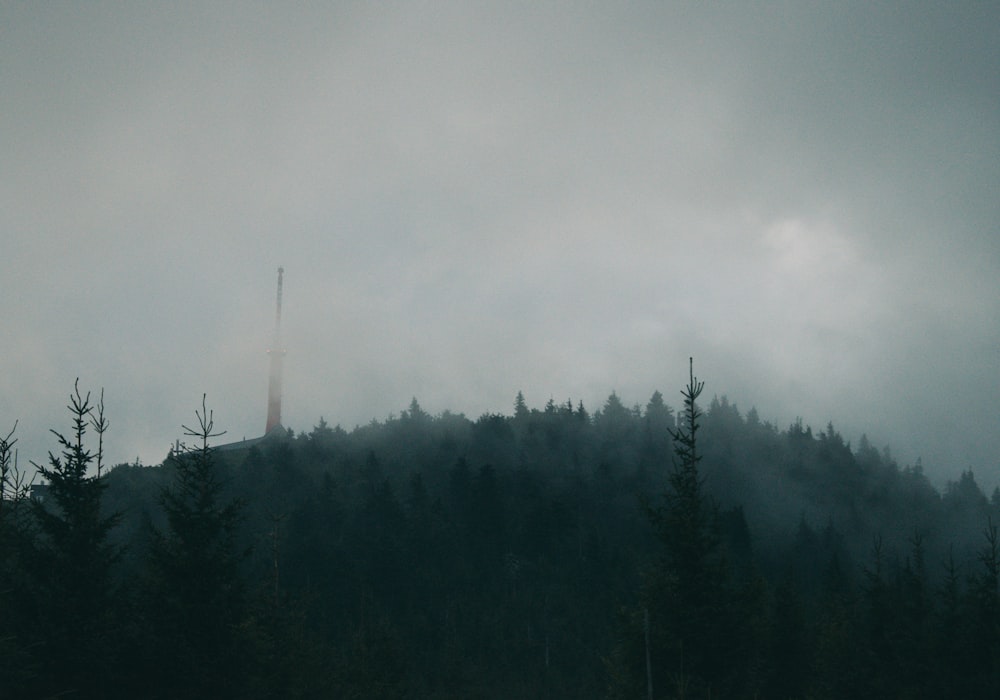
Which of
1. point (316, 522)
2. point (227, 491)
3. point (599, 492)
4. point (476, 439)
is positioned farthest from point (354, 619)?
point (476, 439)

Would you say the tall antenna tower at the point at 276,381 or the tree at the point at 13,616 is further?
the tall antenna tower at the point at 276,381

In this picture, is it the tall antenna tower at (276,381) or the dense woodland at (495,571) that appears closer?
the dense woodland at (495,571)

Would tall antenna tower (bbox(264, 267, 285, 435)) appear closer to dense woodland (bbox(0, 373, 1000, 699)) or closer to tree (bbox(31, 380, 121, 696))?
dense woodland (bbox(0, 373, 1000, 699))

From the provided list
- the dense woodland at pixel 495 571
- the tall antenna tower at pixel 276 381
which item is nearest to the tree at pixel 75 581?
the dense woodland at pixel 495 571

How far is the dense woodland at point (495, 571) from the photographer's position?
27.5 metres

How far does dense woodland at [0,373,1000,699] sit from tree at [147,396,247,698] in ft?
0.23

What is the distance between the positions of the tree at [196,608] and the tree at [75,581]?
146cm

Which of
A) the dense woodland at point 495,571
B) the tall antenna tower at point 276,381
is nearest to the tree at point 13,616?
the dense woodland at point 495,571

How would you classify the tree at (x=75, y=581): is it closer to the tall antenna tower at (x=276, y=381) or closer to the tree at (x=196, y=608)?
the tree at (x=196, y=608)

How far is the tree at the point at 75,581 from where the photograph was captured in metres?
26.3

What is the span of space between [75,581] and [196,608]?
382 centimetres

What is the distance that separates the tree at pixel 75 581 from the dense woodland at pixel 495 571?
8 cm

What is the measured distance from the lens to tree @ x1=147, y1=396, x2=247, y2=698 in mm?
27328

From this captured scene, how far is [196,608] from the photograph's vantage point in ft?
92.5
